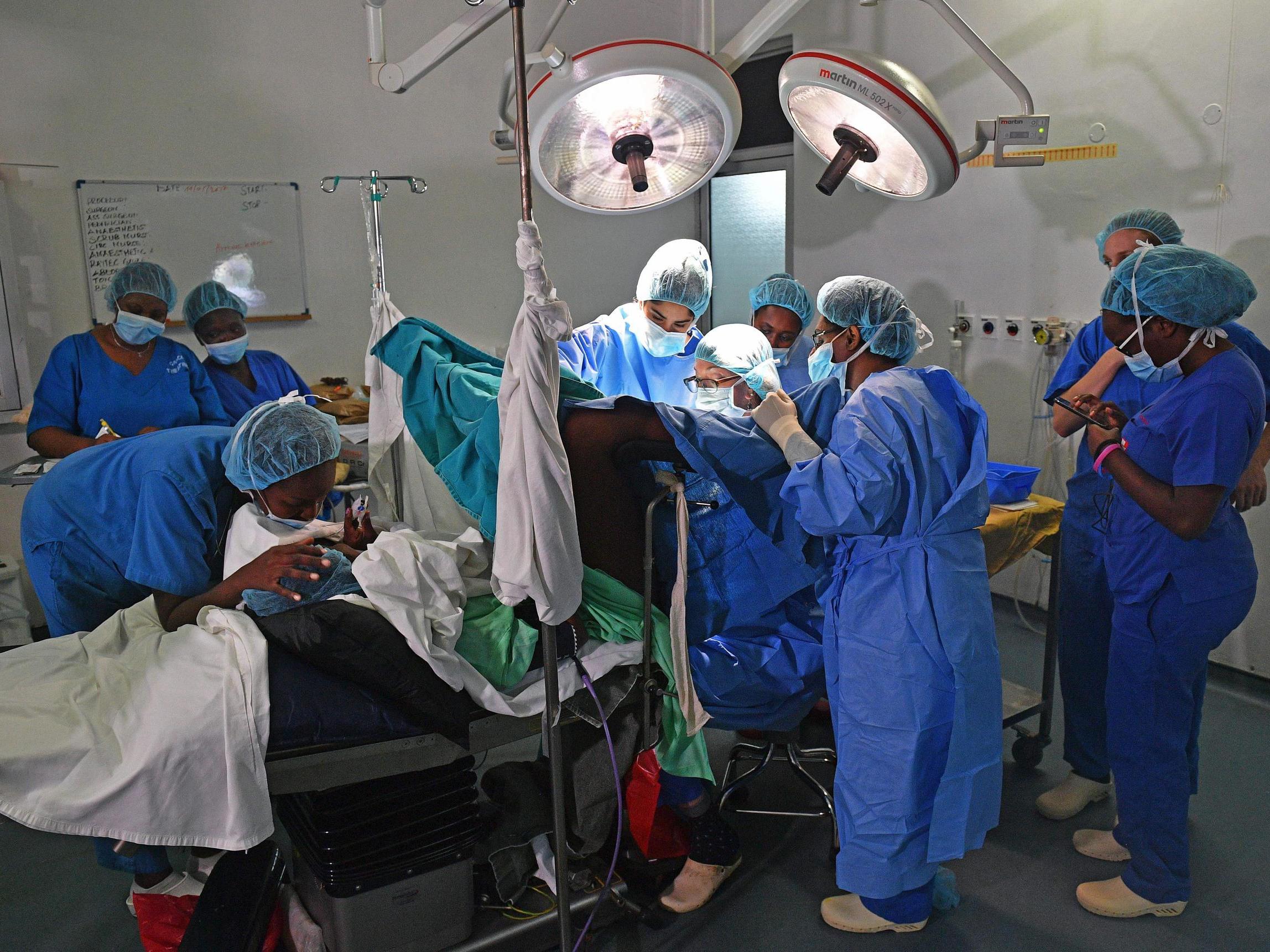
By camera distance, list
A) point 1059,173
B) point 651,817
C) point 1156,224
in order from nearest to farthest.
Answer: point 651,817 < point 1156,224 < point 1059,173

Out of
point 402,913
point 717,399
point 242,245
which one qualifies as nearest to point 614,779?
point 402,913

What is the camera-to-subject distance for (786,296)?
3018 mm

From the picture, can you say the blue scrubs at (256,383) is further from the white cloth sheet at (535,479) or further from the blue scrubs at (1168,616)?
the blue scrubs at (1168,616)

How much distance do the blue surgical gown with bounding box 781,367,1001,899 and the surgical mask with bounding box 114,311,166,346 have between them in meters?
2.15

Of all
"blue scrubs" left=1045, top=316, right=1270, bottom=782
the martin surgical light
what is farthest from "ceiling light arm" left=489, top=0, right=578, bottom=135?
"blue scrubs" left=1045, top=316, right=1270, bottom=782

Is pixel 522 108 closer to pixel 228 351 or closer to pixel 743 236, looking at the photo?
pixel 228 351

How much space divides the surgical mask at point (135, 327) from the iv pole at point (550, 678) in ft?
5.91

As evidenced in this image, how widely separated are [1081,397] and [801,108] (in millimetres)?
911

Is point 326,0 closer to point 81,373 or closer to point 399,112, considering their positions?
point 399,112

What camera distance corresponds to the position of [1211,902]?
213 centimetres

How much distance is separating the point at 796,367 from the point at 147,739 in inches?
89.4

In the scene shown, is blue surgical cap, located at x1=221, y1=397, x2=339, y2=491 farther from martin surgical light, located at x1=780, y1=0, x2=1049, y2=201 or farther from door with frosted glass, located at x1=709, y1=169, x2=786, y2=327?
door with frosted glass, located at x1=709, y1=169, x2=786, y2=327

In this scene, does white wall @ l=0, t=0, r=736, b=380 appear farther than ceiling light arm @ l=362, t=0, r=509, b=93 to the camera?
Yes

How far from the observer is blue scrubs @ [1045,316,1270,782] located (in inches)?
95.3
